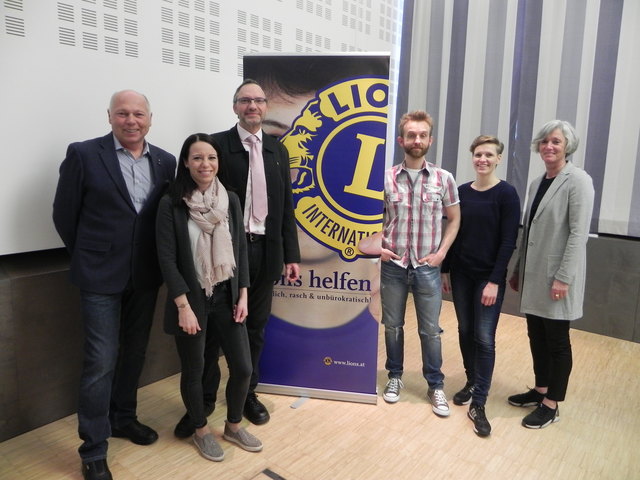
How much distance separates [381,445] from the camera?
231 centimetres

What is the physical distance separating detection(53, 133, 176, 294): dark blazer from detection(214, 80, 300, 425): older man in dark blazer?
1.57ft

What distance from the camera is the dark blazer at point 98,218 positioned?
1.97 meters

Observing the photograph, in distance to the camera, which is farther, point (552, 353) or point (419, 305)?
point (419, 305)

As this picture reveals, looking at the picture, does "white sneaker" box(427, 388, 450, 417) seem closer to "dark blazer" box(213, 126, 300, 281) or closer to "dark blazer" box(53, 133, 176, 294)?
"dark blazer" box(213, 126, 300, 281)

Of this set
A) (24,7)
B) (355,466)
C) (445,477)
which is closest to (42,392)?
(355,466)

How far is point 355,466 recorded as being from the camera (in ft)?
7.06

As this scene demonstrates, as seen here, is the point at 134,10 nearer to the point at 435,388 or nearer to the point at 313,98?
the point at 313,98

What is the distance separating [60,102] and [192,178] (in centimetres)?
83

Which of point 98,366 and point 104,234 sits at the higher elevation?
point 104,234

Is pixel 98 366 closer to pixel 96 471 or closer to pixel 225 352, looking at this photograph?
pixel 96 471

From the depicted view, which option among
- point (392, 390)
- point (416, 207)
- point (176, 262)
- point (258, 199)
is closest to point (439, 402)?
point (392, 390)

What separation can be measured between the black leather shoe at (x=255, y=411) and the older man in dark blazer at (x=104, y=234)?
0.71 metres

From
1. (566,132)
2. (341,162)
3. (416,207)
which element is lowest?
(416,207)

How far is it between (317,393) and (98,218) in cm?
156
